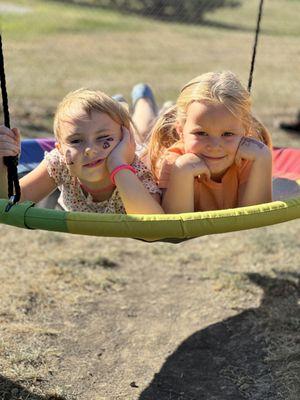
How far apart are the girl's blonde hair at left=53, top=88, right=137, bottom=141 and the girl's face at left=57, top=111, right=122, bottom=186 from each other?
15 mm

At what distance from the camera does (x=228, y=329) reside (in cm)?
279

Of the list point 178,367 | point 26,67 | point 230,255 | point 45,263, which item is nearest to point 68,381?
point 178,367

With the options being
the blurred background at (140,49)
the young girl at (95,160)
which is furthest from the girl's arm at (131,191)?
the blurred background at (140,49)

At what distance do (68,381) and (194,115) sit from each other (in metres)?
1.03

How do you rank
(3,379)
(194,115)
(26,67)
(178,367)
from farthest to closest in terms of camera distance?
(26,67), (178,367), (3,379), (194,115)

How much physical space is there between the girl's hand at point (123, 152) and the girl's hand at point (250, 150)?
32cm

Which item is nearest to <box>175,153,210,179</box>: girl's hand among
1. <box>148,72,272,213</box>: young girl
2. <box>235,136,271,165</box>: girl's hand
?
<box>148,72,272,213</box>: young girl

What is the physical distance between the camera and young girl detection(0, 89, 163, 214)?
1987 mm

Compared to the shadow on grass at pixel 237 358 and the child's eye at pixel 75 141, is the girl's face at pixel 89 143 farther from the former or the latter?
the shadow on grass at pixel 237 358

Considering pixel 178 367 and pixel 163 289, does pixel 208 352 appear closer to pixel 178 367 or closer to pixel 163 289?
pixel 178 367

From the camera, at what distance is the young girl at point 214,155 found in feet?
6.72

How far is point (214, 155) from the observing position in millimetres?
2072

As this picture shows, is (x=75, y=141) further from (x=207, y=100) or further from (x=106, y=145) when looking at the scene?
(x=207, y=100)

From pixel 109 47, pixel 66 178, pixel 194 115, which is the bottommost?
pixel 109 47
